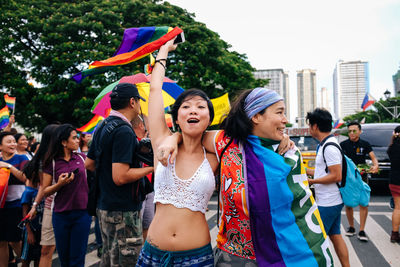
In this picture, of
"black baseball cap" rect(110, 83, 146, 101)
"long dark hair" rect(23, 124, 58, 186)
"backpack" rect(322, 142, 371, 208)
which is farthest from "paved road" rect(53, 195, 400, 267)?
"black baseball cap" rect(110, 83, 146, 101)

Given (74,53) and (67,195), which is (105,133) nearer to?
(67,195)

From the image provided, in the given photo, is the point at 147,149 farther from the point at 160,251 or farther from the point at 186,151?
the point at 160,251

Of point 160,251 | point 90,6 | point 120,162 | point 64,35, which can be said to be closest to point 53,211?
point 120,162

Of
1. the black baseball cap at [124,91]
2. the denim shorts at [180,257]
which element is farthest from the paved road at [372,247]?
the denim shorts at [180,257]

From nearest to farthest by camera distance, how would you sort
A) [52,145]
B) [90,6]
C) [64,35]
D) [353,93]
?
[52,145], [64,35], [90,6], [353,93]

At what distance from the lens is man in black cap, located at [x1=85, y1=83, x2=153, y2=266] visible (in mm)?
2604

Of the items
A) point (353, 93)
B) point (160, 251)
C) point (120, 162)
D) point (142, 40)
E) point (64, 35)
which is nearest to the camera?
point (160, 251)

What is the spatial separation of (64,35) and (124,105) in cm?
1518

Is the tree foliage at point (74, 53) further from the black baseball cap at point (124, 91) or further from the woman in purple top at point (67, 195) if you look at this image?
the black baseball cap at point (124, 91)

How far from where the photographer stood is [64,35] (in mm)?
15961

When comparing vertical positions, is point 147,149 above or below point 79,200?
above

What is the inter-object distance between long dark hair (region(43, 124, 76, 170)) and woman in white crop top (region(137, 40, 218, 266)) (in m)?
1.86

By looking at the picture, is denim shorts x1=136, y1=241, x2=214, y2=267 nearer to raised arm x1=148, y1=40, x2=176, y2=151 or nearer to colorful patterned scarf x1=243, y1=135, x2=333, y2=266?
colorful patterned scarf x1=243, y1=135, x2=333, y2=266

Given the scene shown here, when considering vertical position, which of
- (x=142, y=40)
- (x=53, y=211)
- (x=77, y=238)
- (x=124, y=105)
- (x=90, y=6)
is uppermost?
(x=90, y=6)
